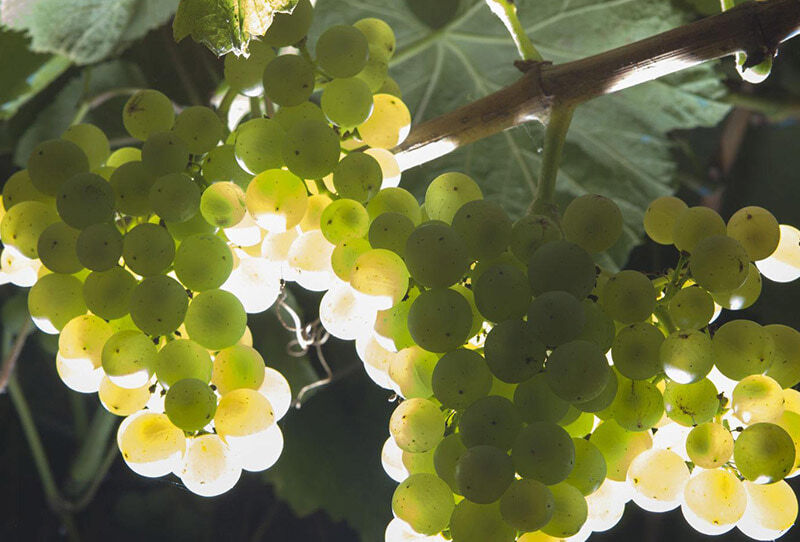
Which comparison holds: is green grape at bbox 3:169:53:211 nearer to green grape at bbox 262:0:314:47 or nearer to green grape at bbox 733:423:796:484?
green grape at bbox 262:0:314:47

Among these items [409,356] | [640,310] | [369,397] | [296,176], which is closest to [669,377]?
[640,310]

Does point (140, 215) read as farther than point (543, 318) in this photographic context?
Yes

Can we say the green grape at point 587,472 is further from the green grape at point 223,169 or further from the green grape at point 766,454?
the green grape at point 223,169

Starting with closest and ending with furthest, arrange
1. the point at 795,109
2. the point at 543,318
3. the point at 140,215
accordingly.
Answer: the point at 543,318, the point at 140,215, the point at 795,109

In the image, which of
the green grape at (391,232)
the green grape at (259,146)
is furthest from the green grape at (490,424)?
the green grape at (259,146)

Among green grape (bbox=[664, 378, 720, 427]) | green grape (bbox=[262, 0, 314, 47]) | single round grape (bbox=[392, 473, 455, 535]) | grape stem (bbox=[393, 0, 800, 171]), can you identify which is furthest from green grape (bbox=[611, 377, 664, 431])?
green grape (bbox=[262, 0, 314, 47])

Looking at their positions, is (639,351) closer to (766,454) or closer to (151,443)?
(766,454)

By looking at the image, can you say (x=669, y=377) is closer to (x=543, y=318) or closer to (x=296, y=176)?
(x=543, y=318)
